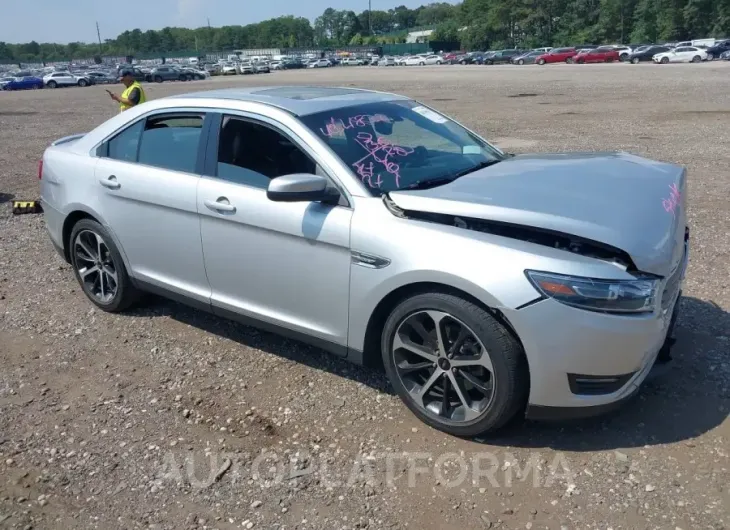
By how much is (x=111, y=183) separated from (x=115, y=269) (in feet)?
2.16

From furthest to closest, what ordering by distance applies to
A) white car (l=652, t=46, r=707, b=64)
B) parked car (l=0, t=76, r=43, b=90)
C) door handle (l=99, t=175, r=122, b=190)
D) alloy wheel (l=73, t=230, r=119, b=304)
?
parked car (l=0, t=76, r=43, b=90)
white car (l=652, t=46, r=707, b=64)
alloy wheel (l=73, t=230, r=119, b=304)
door handle (l=99, t=175, r=122, b=190)

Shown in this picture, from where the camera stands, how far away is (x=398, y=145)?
13.5ft

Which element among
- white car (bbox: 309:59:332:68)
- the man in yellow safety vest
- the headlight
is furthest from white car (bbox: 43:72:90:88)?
the headlight

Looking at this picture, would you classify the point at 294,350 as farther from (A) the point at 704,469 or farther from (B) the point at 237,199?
(A) the point at 704,469

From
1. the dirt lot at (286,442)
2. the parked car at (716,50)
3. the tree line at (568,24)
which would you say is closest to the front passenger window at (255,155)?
the dirt lot at (286,442)

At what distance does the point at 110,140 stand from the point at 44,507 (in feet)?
9.11

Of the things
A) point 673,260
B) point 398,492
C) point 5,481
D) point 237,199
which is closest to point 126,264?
point 237,199

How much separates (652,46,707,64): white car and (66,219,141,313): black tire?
189 ft

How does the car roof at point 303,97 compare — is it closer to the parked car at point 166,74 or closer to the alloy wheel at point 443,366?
the alloy wheel at point 443,366

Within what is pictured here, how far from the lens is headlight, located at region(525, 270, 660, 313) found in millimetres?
2977

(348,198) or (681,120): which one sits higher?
(348,198)

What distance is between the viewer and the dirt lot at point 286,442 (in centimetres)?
298

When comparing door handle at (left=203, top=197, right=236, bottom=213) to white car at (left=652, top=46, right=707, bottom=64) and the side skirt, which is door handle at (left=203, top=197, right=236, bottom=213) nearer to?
the side skirt

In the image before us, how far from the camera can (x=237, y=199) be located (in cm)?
397
